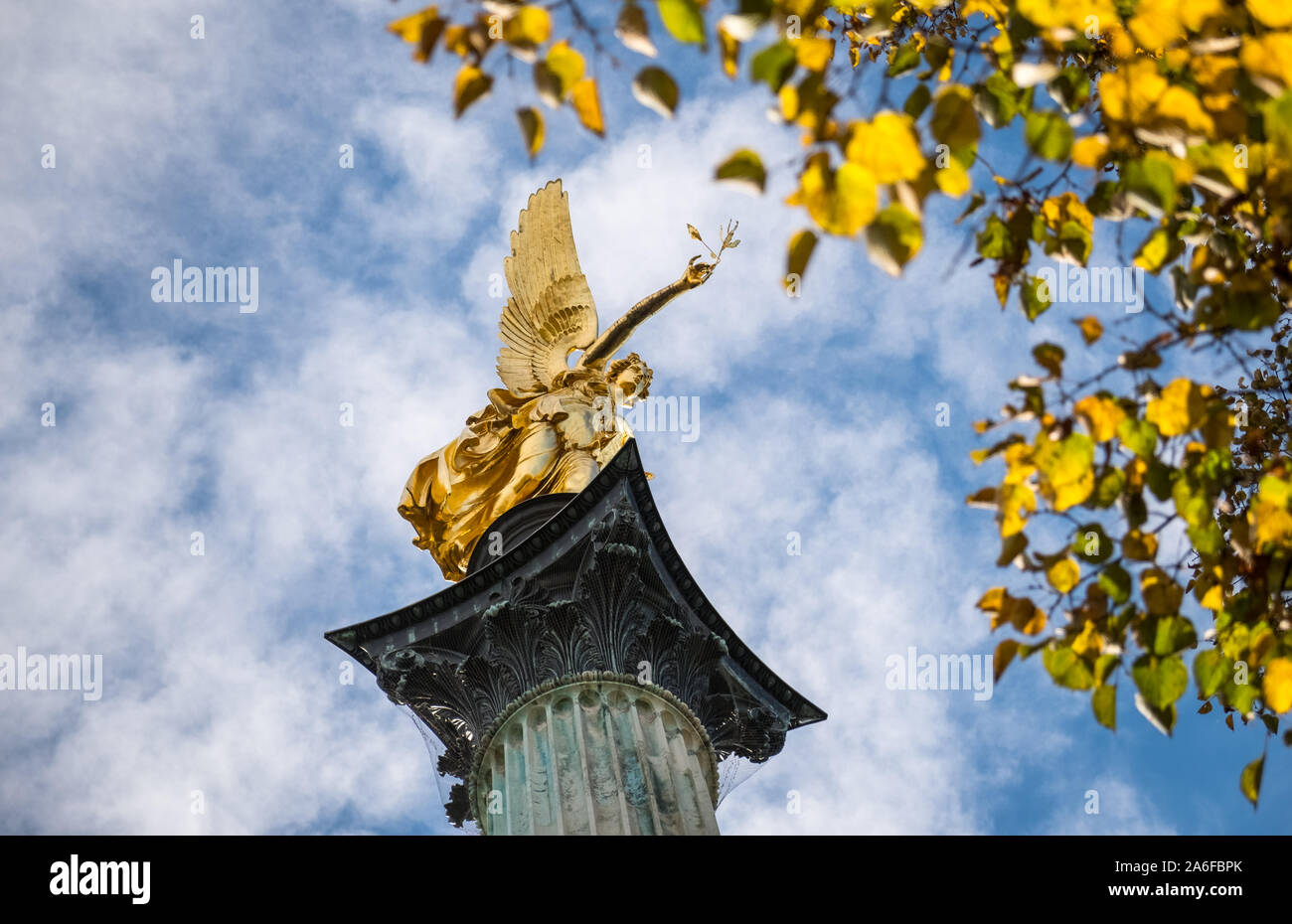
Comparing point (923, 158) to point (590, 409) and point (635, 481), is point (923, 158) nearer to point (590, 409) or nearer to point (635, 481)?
point (635, 481)

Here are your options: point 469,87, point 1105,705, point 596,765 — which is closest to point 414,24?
point 469,87

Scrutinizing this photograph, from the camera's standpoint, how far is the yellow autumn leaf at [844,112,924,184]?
607 cm

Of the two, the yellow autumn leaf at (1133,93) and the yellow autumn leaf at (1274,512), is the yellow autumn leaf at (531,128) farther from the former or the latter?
the yellow autumn leaf at (1274,512)

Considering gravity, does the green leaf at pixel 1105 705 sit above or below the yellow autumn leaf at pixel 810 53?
below

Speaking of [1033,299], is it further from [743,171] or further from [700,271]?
[700,271]

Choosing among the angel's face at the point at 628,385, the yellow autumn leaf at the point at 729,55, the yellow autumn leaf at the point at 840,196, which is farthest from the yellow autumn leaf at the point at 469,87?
the angel's face at the point at 628,385

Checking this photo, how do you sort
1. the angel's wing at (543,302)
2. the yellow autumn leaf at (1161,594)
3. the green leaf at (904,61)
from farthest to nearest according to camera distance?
the angel's wing at (543,302) → the green leaf at (904,61) → the yellow autumn leaf at (1161,594)

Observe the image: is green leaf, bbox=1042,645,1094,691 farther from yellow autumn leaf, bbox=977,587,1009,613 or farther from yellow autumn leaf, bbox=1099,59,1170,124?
yellow autumn leaf, bbox=1099,59,1170,124

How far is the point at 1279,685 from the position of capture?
741 cm

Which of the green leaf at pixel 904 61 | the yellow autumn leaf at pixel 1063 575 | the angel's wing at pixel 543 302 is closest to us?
the yellow autumn leaf at pixel 1063 575

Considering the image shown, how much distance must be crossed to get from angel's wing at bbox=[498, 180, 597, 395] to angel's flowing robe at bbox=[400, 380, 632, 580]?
2.35ft

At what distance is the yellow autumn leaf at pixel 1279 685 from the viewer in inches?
290

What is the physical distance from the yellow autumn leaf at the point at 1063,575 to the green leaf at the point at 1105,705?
1.73 feet

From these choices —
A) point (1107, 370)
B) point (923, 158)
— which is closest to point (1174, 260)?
point (1107, 370)
